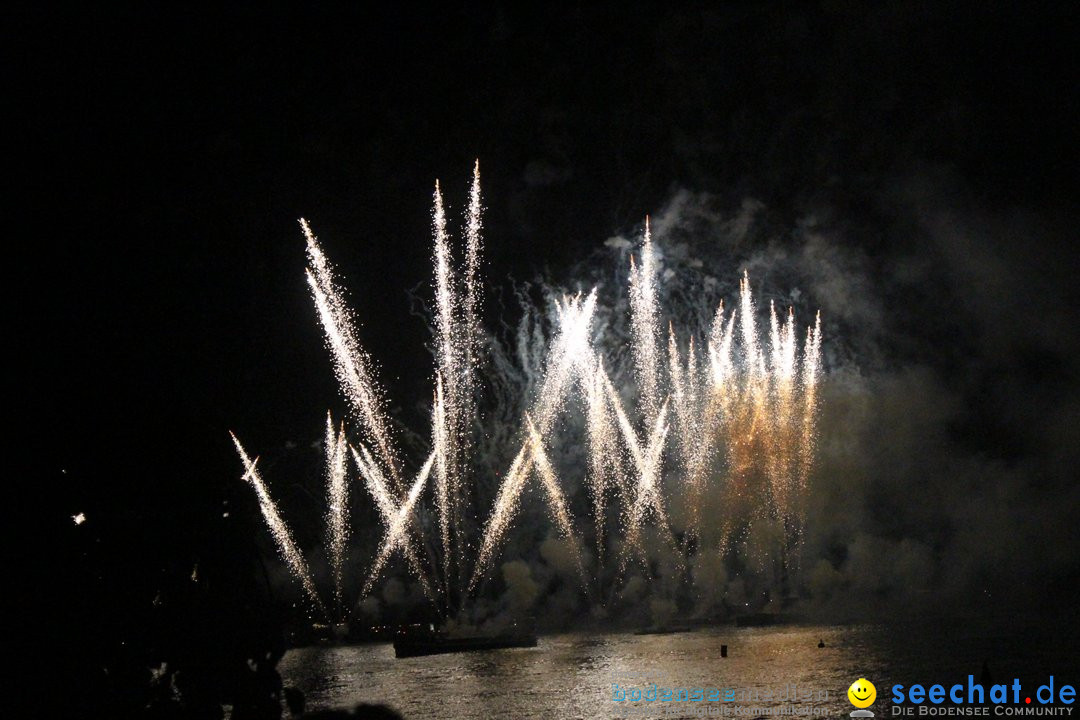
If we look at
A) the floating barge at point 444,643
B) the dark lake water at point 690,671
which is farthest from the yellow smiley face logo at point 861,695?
the floating barge at point 444,643

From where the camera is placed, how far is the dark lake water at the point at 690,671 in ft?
138

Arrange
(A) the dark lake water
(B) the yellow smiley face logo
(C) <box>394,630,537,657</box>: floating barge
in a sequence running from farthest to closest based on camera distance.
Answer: (C) <box>394,630,537,657</box>: floating barge → (A) the dark lake water → (B) the yellow smiley face logo

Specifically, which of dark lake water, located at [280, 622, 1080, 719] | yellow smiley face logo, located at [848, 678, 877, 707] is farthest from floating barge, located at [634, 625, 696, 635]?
yellow smiley face logo, located at [848, 678, 877, 707]

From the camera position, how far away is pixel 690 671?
181ft

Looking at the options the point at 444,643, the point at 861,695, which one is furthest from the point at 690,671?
the point at 444,643

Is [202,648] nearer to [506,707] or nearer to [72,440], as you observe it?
[72,440]

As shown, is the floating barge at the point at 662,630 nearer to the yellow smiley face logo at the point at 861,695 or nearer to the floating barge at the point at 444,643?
the floating barge at the point at 444,643

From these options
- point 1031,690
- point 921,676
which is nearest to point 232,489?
point 1031,690

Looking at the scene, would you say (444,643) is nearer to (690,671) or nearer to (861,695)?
(690,671)

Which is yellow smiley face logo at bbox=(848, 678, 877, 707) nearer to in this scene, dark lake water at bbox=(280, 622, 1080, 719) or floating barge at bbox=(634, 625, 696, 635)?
dark lake water at bbox=(280, 622, 1080, 719)

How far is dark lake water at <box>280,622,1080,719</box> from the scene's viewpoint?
41969 mm

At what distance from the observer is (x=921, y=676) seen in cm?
4919

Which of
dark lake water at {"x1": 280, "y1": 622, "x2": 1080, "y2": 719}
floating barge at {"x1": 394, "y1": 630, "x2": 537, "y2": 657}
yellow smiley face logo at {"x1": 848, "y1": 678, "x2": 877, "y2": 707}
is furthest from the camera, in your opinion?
floating barge at {"x1": 394, "y1": 630, "x2": 537, "y2": 657}

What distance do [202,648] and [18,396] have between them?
2.01 meters
